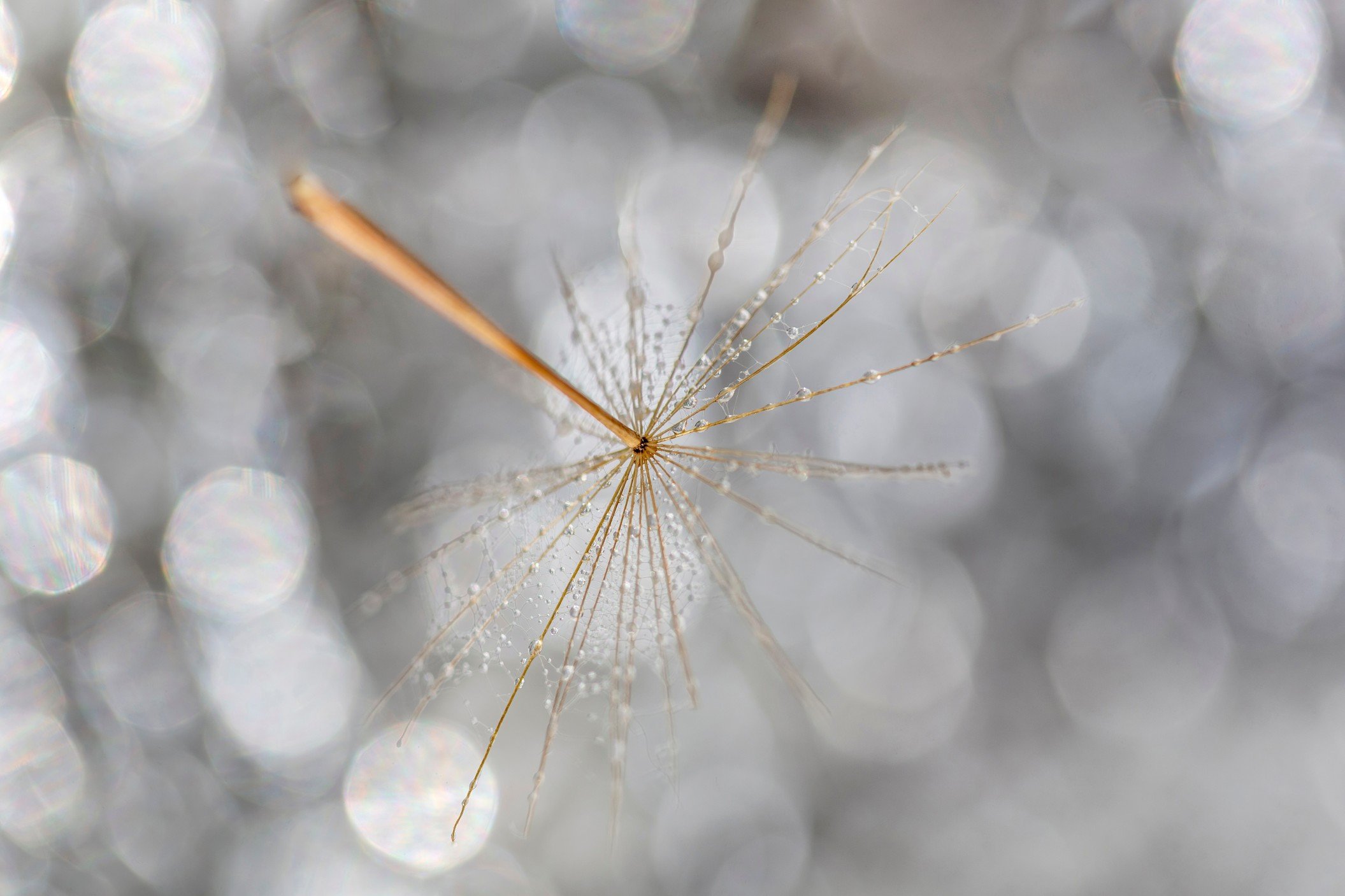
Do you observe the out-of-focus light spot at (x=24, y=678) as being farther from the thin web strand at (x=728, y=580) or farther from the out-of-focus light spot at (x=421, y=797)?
the thin web strand at (x=728, y=580)

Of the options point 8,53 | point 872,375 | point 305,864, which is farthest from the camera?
point 305,864

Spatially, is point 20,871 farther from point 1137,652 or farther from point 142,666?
point 1137,652

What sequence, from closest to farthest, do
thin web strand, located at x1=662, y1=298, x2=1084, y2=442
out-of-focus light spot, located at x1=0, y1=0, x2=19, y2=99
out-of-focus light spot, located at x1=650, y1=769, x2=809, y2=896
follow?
thin web strand, located at x1=662, y1=298, x2=1084, y2=442
out-of-focus light spot, located at x1=0, y1=0, x2=19, y2=99
out-of-focus light spot, located at x1=650, y1=769, x2=809, y2=896

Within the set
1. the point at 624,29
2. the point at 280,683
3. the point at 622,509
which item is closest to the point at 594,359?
the point at 622,509

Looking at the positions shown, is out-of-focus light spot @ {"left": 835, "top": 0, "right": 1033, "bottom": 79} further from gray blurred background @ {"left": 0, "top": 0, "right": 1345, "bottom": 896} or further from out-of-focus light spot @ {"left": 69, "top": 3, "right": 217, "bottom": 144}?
out-of-focus light spot @ {"left": 69, "top": 3, "right": 217, "bottom": 144}

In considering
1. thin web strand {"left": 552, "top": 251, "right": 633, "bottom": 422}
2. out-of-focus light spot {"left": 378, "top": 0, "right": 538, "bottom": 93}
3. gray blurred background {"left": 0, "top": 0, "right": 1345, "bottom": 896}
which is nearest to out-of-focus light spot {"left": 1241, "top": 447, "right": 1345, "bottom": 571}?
gray blurred background {"left": 0, "top": 0, "right": 1345, "bottom": 896}

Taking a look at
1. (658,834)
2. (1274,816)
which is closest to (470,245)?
(658,834)

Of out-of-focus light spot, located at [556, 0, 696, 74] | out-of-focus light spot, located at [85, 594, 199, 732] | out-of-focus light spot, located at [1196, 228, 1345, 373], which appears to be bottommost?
out-of-focus light spot, located at [85, 594, 199, 732]
